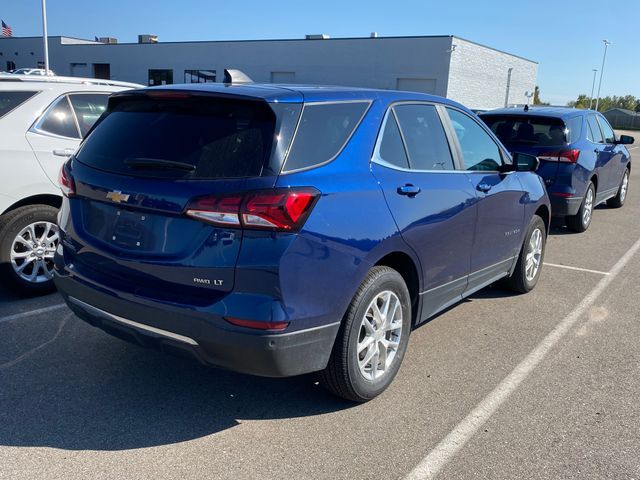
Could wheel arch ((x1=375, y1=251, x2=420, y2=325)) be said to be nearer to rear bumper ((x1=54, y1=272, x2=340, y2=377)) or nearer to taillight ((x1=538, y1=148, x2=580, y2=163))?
rear bumper ((x1=54, y1=272, x2=340, y2=377))

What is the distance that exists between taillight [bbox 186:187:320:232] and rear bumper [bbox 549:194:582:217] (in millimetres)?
6431

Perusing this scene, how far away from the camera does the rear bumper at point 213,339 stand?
2.86 meters

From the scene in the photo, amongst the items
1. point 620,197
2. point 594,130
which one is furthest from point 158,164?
point 620,197

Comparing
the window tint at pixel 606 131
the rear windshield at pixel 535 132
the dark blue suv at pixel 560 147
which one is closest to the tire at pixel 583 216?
the dark blue suv at pixel 560 147

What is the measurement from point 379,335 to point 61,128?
11.9 ft

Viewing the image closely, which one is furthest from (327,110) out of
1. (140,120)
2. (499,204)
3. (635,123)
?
(635,123)

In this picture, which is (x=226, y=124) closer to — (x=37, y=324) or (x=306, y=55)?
(x=37, y=324)

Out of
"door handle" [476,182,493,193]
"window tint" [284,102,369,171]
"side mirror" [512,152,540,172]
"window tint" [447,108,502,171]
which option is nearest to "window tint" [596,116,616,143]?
"side mirror" [512,152,540,172]

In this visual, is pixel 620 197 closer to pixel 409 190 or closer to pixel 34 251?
pixel 409 190

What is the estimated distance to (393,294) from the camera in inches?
141

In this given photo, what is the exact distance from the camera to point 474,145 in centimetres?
473

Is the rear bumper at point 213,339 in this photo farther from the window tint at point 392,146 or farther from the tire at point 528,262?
the tire at point 528,262

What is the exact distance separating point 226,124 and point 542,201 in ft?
12.4

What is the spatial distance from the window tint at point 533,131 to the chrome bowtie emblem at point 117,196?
6230 millimetres
